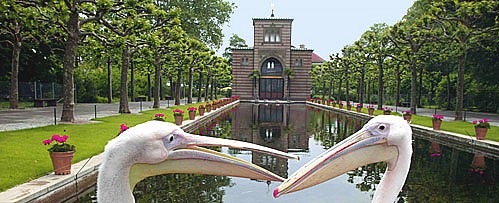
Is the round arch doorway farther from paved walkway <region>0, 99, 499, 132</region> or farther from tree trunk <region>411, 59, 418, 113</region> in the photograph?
tree trunk <region>411, 59, 418, 113</region>

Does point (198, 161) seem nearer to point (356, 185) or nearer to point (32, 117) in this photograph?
point (356, 185)

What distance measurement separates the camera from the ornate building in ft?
205

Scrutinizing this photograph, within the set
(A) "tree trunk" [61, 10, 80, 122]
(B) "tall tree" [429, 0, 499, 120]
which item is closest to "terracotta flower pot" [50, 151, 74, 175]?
(A) "tree trunk" [61, 10, 80, 122]

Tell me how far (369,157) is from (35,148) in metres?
9.62

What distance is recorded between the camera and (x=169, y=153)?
2.74 metres

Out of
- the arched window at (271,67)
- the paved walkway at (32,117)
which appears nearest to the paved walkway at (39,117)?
the paved walkway at (32,117)

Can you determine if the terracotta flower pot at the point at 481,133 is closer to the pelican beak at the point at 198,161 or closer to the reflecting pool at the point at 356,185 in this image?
the reflecting pool at the point at 356,185

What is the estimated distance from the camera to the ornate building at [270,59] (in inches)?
2466

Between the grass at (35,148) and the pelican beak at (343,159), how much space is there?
5.84m

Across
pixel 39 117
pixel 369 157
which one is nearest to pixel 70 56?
pixel 39 117

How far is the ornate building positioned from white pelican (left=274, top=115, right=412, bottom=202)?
2321 inches

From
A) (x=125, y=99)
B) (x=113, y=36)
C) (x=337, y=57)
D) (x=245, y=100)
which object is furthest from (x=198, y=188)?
(x=245, y=100)

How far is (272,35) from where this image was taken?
6334cm

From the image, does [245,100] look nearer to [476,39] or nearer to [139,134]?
[476,39]
